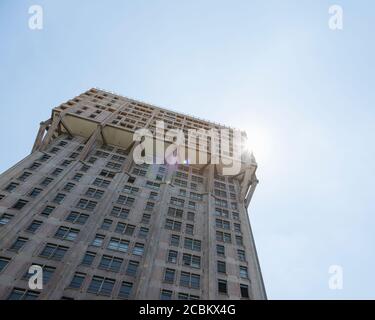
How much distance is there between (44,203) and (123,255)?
10.3 meters

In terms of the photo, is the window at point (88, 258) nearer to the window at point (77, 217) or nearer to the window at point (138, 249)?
the window at point (138, 249)

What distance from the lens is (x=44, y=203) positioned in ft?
106

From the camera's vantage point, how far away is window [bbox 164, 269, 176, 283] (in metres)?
27.5

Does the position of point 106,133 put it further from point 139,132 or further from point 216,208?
point 216,208

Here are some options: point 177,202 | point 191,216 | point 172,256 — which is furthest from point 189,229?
point 177,202

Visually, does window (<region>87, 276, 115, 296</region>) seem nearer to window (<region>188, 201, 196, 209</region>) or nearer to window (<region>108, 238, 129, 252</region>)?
window (<region>108, 238, 129, 252</region>)

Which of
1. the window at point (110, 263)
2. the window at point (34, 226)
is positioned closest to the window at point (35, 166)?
the window at point (34, 226)

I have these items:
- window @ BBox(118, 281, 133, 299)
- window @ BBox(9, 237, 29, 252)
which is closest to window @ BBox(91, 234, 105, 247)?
window @ BBox(118, 281, 133, 299)

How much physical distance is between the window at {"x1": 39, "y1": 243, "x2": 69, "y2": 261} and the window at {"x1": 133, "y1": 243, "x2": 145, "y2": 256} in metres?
6.23

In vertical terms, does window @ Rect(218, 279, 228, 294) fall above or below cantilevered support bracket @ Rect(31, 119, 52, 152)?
below

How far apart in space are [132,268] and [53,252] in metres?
7.07

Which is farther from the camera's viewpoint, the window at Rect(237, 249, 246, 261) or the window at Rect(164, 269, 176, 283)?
the window at Rect(237, 249, 246, 261)

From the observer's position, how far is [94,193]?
36.8 meters
